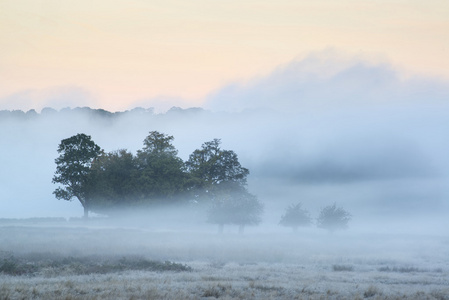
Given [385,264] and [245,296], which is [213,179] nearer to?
[385,264]

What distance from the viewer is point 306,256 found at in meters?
52.3

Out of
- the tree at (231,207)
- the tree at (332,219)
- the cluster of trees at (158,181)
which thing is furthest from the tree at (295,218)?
the tree at (231,207)

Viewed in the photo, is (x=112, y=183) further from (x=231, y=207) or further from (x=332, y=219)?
(x=332, y=219)

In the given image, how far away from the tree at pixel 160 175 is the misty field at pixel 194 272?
74.2ft

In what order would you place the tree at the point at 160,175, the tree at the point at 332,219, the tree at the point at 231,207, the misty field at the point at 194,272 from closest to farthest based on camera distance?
the misty field at the point at 194,272 < the tree at the point at 231,207 < the tree at the point at 160,175 < the tree at the point at 332,219

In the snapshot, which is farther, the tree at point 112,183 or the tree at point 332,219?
the tree at point 332,219

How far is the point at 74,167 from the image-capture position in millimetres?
86312

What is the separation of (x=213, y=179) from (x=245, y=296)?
188 ft

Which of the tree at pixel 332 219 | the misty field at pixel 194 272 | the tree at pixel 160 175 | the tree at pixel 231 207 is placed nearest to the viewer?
the misty field at pixel 194 272

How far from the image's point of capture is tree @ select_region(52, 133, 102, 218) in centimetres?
8588

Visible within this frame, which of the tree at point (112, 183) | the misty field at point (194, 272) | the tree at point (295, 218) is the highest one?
the tree at point (112, 183)

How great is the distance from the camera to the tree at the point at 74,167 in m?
85.9

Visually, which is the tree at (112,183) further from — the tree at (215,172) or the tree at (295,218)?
the tree at (295,218)

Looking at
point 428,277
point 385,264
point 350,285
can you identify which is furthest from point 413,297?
point 385,264
